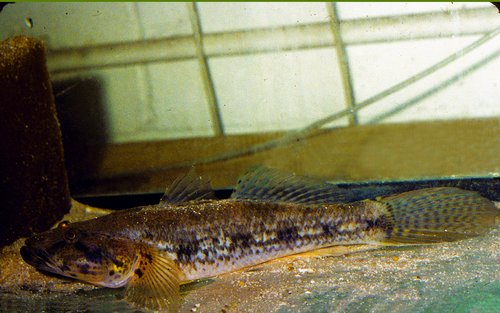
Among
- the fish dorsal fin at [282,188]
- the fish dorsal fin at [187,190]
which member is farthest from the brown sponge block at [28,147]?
the fish dorsal fin at [282,188]

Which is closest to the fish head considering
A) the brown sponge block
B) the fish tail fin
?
the brown sponge block

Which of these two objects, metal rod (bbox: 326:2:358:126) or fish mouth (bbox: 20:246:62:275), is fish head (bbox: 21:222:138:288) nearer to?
fish mouth (bbox: 20:246:62:275)

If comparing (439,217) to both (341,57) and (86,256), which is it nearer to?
(341,57)

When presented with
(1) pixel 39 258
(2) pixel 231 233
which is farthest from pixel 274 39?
(1) pixel 39 258

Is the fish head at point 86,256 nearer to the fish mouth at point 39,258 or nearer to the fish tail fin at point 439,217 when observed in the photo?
the fish mouth at point 39,258

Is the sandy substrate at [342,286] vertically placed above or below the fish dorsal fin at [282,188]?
below
